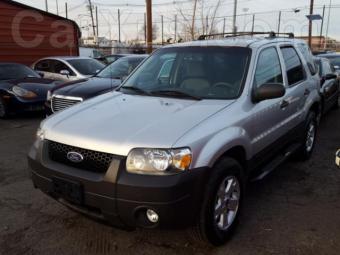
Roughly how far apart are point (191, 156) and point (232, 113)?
0.79 metres

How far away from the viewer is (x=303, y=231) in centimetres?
353

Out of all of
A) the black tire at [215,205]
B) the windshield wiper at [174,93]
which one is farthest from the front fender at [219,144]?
the windshield wiper at [174,93]

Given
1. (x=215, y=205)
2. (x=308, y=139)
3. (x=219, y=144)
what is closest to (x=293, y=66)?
(x=308, y=139)

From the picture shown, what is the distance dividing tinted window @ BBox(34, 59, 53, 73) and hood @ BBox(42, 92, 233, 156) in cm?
852

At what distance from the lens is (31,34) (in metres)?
16.8

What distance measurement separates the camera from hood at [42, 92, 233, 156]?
2.87 meters

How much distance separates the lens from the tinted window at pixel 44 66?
38.4 ft

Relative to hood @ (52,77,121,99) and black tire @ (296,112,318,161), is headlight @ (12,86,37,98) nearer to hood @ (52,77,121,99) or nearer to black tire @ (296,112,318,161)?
hood @ (52,77,121,99)

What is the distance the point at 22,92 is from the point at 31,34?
8.99 metres

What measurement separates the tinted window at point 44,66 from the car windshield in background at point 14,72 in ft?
4.17

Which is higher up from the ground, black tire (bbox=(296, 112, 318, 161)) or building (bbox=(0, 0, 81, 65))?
building (bbox=(0, 0, 81, 65))

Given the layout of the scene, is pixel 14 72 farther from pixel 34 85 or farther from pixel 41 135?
pixel 41 135

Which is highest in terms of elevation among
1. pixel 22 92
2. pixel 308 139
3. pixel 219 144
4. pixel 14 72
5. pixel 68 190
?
pixel 219 144

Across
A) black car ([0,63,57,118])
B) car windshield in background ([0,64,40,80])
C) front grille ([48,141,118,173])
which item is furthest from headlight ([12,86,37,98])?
front grille ([48,141,118,173])
